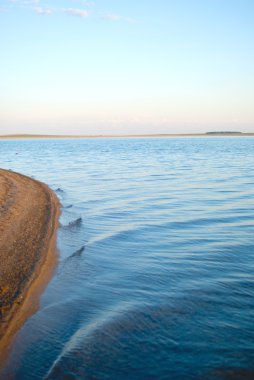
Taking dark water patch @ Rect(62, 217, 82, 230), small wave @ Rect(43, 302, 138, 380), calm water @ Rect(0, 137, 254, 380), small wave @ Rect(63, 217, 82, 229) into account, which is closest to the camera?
calm water @ Rect(0, 137, 254, 380)

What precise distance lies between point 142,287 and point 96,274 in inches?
45.7

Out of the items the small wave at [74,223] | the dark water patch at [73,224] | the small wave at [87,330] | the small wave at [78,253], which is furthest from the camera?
the small wave at [74,223]

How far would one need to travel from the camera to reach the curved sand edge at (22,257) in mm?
5809

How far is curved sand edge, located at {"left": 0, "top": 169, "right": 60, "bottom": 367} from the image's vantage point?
581cm

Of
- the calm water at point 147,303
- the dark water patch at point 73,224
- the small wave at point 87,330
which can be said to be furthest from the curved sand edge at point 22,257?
the small wave at point 87,330

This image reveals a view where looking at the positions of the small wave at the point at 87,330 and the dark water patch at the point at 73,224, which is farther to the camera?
the dark water patch at the point at 73,224

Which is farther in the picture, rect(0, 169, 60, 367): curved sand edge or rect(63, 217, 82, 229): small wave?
rect(63, 217, 82, 229): small wave

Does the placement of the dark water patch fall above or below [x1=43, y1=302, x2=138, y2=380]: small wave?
above

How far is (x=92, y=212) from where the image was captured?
1410 centimetres

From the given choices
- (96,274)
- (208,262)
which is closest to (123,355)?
(96,274)

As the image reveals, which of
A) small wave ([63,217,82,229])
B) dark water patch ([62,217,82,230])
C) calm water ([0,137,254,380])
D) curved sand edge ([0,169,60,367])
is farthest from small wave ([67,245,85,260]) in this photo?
small wave ([63,217,82,229])

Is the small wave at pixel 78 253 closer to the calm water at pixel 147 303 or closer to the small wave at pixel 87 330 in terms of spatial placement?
the calm water at pixel 147 303

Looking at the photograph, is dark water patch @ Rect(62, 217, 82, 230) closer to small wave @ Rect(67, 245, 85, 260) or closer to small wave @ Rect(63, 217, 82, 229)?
small wave @ Rect(63, 217, 82, 229)

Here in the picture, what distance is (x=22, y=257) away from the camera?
8203mm
